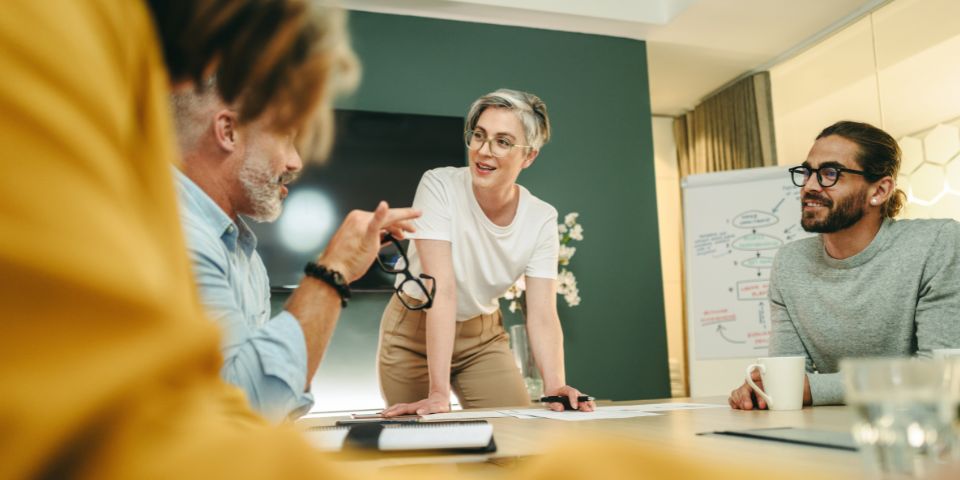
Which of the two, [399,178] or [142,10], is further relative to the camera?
[399,178]

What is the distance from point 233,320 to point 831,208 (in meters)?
1.89

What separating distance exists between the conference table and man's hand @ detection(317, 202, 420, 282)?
256 millimetres

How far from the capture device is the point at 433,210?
2.38 meters

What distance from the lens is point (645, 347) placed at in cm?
429

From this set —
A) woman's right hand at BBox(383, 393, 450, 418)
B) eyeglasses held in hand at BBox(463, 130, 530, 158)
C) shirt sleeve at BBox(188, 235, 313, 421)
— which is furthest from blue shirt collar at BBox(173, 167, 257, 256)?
eyeglasses held in hand at BBox(463, 130, 530, 158)

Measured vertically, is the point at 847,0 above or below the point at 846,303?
above

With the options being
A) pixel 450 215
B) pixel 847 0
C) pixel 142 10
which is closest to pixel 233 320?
pixel 142 10

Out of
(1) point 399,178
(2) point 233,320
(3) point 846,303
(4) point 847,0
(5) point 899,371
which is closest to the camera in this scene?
(5) point 899,371

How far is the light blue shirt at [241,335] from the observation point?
95 centimetres

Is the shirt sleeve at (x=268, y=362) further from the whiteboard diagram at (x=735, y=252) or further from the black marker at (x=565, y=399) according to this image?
the whiteboard diagram at (x=735, y=252)

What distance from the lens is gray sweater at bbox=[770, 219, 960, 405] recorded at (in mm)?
1926

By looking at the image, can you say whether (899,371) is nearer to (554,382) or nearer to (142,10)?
(142,10)

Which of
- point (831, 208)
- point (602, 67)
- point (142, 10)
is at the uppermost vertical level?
point (602, 67)

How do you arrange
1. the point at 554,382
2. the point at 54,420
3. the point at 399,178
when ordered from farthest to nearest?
1. the point at 399,178
2. the point at 554,382
3. the point at 54,420
